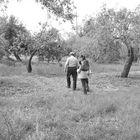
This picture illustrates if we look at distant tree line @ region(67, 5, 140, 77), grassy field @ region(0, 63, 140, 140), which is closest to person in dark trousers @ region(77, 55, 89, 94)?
grassy field @ region(0, 63, 140, 140)

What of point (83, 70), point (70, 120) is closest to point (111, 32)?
point (83, 70)

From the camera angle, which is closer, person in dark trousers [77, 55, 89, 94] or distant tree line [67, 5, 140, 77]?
person in dark trousers [77, 55, 89, 94]

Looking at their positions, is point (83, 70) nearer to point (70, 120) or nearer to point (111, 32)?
point (70, 120)

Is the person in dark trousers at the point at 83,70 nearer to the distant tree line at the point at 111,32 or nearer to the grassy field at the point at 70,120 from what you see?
the grassy field at the point at 70,120

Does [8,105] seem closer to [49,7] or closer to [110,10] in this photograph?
[49,7]

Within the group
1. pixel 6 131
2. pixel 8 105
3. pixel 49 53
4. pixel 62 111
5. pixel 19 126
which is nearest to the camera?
pixel 6 131

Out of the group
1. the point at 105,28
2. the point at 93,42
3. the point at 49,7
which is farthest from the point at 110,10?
the point at 49,7

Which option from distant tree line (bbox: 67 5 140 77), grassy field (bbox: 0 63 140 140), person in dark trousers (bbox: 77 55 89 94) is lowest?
grassy field (bbox: 0 63 140 140)

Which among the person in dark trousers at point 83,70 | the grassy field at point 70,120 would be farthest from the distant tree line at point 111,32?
the grassy field at point 70,120

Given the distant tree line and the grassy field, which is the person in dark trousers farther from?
the distant tree line

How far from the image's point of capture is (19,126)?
14.1 feet

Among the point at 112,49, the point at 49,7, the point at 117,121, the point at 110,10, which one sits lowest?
the point at 117,121

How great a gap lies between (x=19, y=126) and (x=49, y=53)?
15.8 meters

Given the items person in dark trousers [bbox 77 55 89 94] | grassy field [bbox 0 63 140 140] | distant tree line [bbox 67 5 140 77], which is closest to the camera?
grassy field [bbox 0 63 140 140]
